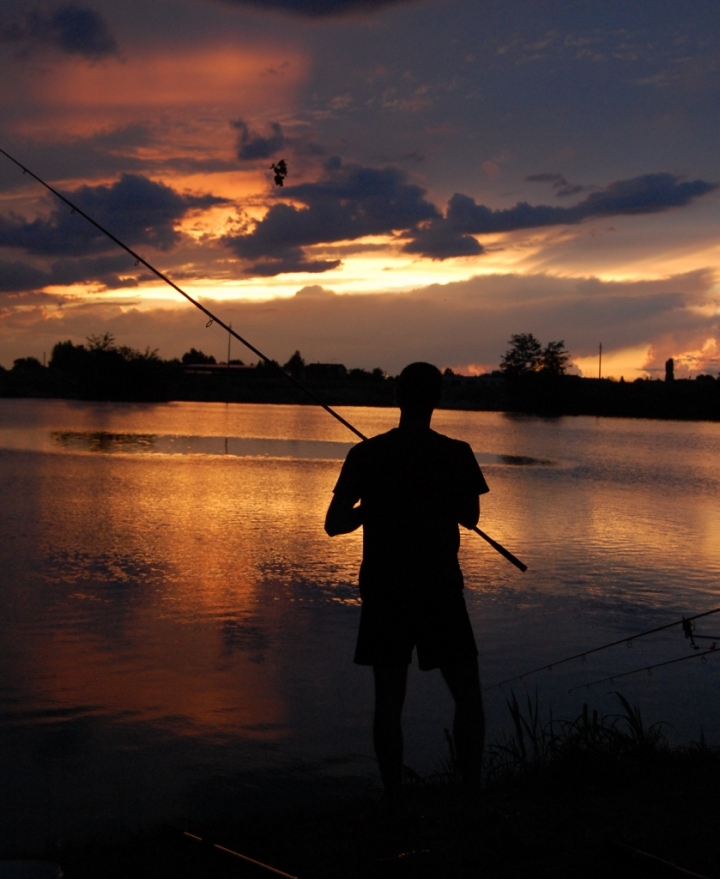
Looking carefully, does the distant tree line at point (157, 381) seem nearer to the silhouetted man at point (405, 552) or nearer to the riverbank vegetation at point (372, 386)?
the riverbank vegetation at point (372, 386)

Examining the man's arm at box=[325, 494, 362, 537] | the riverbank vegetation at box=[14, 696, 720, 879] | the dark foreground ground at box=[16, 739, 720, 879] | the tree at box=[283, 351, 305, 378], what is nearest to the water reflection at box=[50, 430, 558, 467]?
the riverbank vegetation at box=[14, 696, 720, 879]

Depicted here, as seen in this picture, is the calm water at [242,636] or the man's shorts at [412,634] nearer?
the man's shorts at [412,634]

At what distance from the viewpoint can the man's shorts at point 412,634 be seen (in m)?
4.09

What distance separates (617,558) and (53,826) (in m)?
10.5

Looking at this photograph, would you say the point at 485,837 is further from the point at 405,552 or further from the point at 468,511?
the point at 468,511

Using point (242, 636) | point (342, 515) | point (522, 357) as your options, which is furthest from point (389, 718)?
point (522, 357)

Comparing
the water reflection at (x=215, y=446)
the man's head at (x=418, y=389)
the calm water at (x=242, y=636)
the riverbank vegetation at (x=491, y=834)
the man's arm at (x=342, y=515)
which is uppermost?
the man's head at (x=418, y=389)

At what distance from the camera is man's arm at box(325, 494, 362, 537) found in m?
4.15

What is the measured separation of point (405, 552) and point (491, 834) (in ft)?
3.98

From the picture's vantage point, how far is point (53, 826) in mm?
4902

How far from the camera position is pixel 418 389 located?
419 centimetres

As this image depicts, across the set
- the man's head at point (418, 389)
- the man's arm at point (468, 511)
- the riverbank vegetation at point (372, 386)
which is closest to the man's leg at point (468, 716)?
the man's arm at point (468, 511)

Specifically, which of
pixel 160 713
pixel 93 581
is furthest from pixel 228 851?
pixel 93 581

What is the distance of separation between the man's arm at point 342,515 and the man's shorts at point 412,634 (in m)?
0.35
